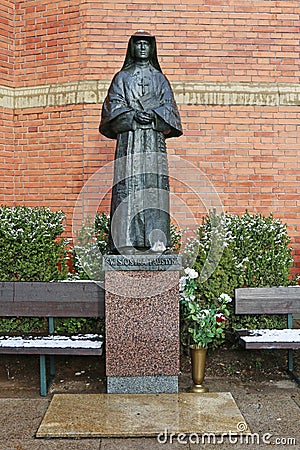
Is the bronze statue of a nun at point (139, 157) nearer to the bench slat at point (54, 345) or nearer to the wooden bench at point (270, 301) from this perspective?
the bench slat at point (54, 345)

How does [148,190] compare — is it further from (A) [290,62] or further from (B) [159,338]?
(A) [290,62]

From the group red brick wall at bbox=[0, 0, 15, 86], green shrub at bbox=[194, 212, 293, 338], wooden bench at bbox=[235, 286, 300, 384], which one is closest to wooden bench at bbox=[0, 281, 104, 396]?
green shrub at bbox=[194, 212, 293, 338]

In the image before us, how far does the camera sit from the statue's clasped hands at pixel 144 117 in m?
5.38

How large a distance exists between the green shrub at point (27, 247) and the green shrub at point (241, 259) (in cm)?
180

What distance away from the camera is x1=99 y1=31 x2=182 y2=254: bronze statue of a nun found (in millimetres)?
5484

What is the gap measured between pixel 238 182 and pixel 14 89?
12.3 ft

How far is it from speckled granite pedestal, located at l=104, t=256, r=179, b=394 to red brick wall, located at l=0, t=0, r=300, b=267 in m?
3.29

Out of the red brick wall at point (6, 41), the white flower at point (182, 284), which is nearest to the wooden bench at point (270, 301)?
Answer: the white flower at point (182, 284)

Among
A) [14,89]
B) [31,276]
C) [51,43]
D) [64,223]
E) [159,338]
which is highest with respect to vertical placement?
[51,43]

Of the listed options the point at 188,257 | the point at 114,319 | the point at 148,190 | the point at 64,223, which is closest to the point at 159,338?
the point at 114,319

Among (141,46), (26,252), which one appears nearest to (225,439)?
(26,252)

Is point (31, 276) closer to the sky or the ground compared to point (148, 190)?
closer to the ground

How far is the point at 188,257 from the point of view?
7051mm

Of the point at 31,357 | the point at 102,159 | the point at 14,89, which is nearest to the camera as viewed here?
the point at 31,357
